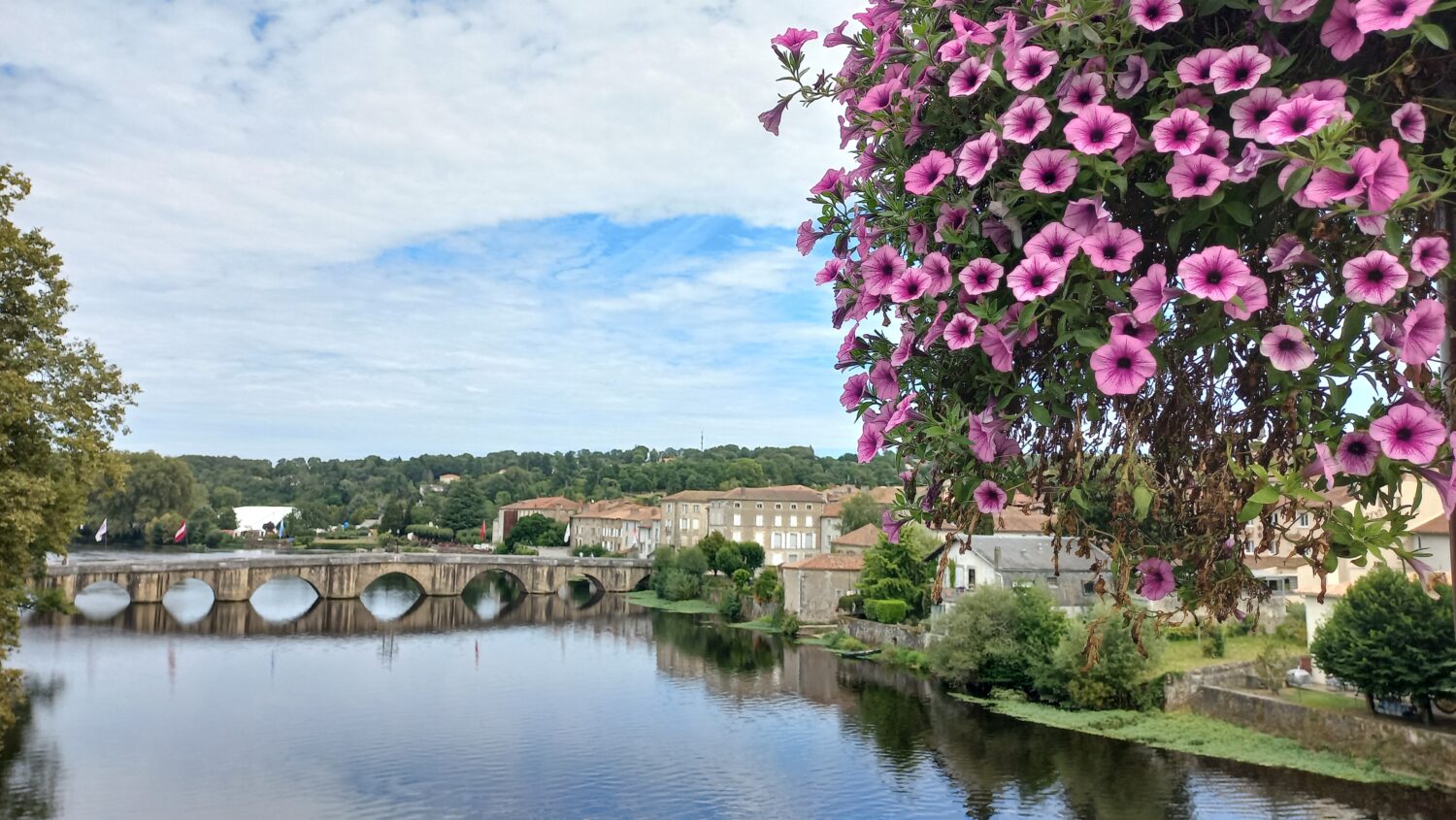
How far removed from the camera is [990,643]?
39.2 m

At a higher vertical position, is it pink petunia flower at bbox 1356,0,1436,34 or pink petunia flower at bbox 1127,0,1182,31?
pink petunia flower at bbox 1127,0,1182,31

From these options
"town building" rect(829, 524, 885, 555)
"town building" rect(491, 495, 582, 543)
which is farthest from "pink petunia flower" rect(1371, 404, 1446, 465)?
"town building" rect(491, 495, 582, 543)

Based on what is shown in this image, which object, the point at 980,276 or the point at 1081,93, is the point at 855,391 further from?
the point at 1081,93

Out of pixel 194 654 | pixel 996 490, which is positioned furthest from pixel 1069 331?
pixel 194 654

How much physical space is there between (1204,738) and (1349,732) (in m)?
4.12

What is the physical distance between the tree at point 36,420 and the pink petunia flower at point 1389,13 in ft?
62.2

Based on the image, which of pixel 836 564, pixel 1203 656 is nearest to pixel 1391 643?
pixel 1203 656

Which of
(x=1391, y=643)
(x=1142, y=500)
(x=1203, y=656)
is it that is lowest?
(x=1203, y=656)

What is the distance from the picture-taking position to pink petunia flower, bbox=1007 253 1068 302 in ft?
8.48

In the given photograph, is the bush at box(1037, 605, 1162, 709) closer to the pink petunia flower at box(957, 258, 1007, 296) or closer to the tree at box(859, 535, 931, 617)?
the tree at box(859, 535, 931, 617)

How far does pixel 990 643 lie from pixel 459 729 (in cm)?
2042

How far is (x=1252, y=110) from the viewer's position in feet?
8.03

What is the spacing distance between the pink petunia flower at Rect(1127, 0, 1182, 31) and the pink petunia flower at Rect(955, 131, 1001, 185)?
45 centimetres

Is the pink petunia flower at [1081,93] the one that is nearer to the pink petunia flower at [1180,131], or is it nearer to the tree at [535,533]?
the pink petunia flower at [1180,131]
